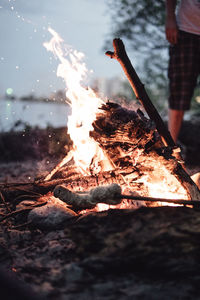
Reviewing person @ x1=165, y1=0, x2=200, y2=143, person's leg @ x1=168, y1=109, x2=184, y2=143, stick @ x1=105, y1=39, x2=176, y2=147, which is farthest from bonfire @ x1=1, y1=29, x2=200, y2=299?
person's leg @ x1=168, y1=109, x2=184, y2=143

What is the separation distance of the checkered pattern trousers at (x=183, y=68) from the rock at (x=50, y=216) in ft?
7.06

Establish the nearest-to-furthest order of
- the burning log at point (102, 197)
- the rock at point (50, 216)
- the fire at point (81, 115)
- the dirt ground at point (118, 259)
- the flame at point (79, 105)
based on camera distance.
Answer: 1. the dirt ground at point (118, 259)
2. the burning log at point (102, 197)
3. the rock at point (50, 216)
4. the fire at point (81, 115)
5. the flame at point (79, 105)

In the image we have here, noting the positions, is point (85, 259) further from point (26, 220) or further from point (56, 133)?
point (56, 133)

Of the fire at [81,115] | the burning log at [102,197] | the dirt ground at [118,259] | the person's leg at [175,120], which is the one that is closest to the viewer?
the dirt ground at [118,259]

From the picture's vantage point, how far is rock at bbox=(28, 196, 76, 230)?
2.06m

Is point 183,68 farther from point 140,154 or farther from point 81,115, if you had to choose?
point 140,154

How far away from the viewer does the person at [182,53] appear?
3.19 meters

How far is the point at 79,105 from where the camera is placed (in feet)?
8.58

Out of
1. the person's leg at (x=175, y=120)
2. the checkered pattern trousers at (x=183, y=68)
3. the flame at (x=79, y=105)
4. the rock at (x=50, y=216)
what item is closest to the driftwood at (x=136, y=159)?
the flame at (x=79, y=105)

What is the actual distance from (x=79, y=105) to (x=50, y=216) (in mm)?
1072

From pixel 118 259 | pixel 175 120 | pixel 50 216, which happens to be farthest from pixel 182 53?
pixel 118 259

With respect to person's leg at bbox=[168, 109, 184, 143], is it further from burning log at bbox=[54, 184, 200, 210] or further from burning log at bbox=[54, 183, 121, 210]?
burning log at bbox=[54, 183, 121, 210]

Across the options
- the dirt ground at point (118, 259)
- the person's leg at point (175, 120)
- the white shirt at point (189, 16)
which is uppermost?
the white shirt at point (189, 16)

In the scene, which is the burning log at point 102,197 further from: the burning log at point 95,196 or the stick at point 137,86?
the stick at point 137,86
